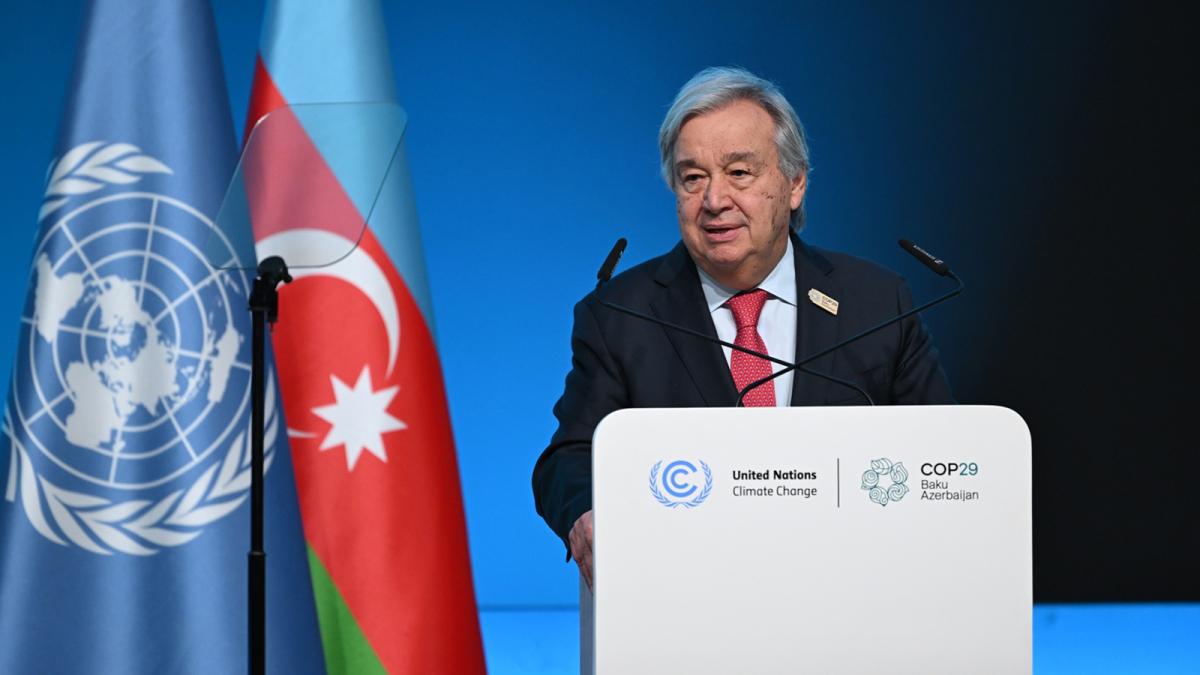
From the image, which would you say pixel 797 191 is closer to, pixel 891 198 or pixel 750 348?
pixel 750 348

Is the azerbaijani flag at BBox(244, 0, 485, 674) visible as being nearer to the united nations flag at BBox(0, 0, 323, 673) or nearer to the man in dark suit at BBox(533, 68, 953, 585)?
the united nations flag at BBox(0, 0, 323, 673)

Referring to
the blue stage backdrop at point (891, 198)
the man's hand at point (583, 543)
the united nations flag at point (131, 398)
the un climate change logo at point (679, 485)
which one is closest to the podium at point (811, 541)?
the un climate change logo at point (679, 485)

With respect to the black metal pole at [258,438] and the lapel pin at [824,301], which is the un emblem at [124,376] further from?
the lapel pin at [824,301]

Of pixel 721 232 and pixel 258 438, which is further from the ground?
pixel 721 232

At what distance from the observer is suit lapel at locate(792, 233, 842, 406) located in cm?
189

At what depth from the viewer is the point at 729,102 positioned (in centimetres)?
198

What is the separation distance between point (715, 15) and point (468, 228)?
3.13 ft

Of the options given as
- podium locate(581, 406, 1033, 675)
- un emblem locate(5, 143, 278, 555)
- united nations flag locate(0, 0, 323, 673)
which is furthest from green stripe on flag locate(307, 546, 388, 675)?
podium locate(581, 406, 1033, 675)

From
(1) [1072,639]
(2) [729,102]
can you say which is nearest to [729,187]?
(2) [729,102]

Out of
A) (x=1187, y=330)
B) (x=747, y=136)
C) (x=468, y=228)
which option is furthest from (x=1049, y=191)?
(x=747, y=136)

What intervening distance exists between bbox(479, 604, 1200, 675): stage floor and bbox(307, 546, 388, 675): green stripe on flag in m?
0.71

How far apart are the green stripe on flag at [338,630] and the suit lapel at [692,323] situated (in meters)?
1.00

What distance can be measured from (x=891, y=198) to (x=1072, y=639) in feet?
4.49

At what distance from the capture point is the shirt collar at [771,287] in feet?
6.63
